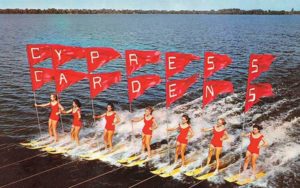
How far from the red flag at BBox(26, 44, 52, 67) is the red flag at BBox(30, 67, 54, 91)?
409mm

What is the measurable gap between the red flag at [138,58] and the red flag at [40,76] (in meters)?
4.59

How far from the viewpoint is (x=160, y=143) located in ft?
61.3

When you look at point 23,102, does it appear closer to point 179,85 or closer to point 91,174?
point 91,174

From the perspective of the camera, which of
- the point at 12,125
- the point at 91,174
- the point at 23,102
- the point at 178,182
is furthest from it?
the point at 23,102

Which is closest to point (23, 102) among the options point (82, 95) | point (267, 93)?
point (82, 95)

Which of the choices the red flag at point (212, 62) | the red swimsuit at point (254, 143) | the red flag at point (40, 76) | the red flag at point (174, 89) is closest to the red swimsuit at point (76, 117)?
the red flag at point (40, 76)

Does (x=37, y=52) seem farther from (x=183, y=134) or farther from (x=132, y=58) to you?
(x=183, y=134)

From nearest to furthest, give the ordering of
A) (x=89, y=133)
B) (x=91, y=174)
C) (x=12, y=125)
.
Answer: (x=91, y=174) → (x=89, y=133) → (x=12, y=125)

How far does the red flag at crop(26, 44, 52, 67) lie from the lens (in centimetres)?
1737

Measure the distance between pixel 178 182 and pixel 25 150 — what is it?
8.80 m

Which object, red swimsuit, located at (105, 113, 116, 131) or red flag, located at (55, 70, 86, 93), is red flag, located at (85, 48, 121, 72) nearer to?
red flag, located at (55, 70, 86, 93)

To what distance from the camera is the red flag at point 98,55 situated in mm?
16281

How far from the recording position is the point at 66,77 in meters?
16.9

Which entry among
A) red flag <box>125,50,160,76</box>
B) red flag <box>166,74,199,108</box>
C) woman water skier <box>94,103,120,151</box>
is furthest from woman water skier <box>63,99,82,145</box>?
red flag <box>166,74,199,108</box>
